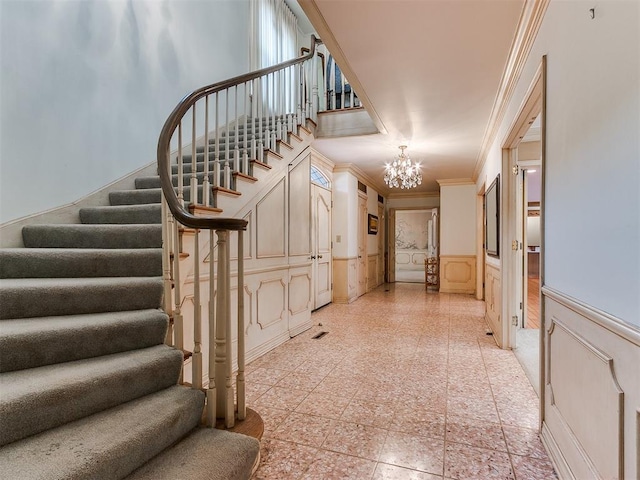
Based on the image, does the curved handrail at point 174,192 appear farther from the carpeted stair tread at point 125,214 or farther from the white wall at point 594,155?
the white wall at point 594,155

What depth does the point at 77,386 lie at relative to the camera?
1.30 metres

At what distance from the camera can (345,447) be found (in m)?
1.76

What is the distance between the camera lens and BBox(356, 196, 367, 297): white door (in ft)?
22.0

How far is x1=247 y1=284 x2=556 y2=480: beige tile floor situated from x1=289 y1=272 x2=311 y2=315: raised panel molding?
1.13ft

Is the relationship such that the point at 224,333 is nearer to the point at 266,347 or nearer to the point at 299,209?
the point at 266,347

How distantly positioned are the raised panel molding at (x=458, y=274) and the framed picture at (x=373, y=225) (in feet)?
5.46

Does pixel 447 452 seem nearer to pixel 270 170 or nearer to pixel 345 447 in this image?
pixel 345 447

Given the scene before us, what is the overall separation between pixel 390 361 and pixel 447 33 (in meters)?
2.68

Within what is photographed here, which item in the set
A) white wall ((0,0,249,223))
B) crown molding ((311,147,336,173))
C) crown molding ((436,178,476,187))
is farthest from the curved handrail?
crown molding ((436,178,476,187))

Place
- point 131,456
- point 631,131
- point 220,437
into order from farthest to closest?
1. point 220,437
2. point 131,456
3. point 631,131

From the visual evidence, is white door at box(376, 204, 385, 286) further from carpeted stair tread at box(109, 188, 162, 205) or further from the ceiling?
carpeted stair tread at box(109, 188, 162, 205)

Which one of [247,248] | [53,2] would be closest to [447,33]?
[247,248]

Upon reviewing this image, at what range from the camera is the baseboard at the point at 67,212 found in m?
2.22

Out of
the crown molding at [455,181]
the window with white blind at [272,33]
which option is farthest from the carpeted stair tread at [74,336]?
the crown molding at [455,181]
